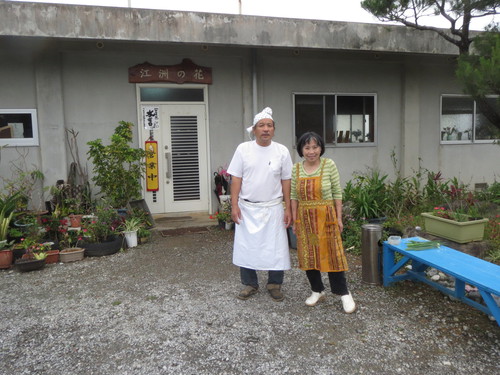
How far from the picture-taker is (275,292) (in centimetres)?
370

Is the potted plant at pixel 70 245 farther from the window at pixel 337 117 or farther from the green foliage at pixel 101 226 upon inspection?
the window at pixel 337 117

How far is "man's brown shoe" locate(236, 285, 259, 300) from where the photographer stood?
371 centimetres

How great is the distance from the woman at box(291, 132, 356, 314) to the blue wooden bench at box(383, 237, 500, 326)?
646mm

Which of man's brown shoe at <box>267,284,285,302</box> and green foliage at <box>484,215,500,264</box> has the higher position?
green foliage at <box>484,215,500,264</box>

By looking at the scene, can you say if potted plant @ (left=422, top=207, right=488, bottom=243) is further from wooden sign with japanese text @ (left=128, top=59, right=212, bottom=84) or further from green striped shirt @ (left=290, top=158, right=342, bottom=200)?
wooden sign with japanese text @ (left=128, top=59, right=212, bottom=84)

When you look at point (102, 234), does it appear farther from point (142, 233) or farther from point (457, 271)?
point (457, 271)

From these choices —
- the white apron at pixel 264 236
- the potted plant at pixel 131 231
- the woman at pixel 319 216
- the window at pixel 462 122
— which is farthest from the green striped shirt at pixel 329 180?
the window at pixel 462 122

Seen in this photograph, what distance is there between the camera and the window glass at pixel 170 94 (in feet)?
22.6

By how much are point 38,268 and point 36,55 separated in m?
3.39

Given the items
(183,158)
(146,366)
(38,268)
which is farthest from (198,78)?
(146,366)

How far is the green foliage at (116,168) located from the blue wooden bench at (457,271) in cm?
377

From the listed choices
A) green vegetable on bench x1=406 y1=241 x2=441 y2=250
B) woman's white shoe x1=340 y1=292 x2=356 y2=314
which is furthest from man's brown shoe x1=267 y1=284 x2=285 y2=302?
green vegetable on bench x1=406 y1=241 x2=441 y2=250

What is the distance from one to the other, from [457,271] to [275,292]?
149 cm

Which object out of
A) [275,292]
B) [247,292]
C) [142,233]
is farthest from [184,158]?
[275,292]
